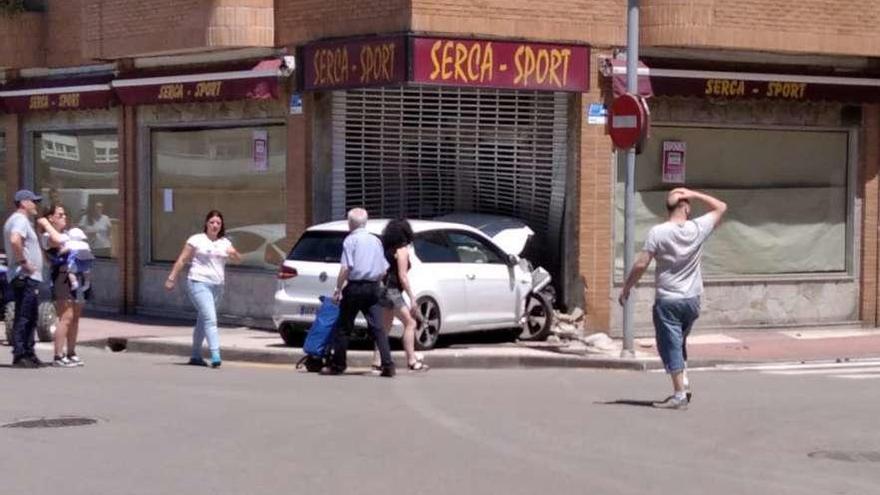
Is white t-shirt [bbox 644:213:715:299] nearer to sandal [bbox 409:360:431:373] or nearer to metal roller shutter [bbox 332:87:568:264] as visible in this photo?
sandal [bbox 409:360:431:373]

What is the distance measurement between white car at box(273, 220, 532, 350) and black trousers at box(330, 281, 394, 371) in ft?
5.24

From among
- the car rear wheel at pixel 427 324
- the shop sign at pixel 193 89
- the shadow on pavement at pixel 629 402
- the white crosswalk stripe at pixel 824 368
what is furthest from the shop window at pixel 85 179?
the shadow on pavement at pixel 629 402

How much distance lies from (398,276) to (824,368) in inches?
209

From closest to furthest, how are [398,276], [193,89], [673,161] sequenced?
[398,276] → [673,161] → [193,89]

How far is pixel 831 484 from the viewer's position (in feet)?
33.1

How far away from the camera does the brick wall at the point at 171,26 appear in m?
21.2

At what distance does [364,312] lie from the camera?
16297 millimetres

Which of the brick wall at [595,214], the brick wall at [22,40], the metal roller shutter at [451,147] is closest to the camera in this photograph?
the brick wall at [595,214]

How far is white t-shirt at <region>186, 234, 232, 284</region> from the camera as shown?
1719cm

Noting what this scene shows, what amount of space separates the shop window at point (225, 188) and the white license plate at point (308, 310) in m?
3.47

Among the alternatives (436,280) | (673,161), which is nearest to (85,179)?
(436,280)

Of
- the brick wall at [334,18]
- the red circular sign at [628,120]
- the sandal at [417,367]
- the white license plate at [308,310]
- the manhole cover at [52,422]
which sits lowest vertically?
the sandal at [417,367]

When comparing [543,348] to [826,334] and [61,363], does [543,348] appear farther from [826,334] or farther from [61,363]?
[61,363]

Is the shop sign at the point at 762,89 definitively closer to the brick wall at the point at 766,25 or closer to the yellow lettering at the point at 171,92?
the brick wall at the point at 766,25
